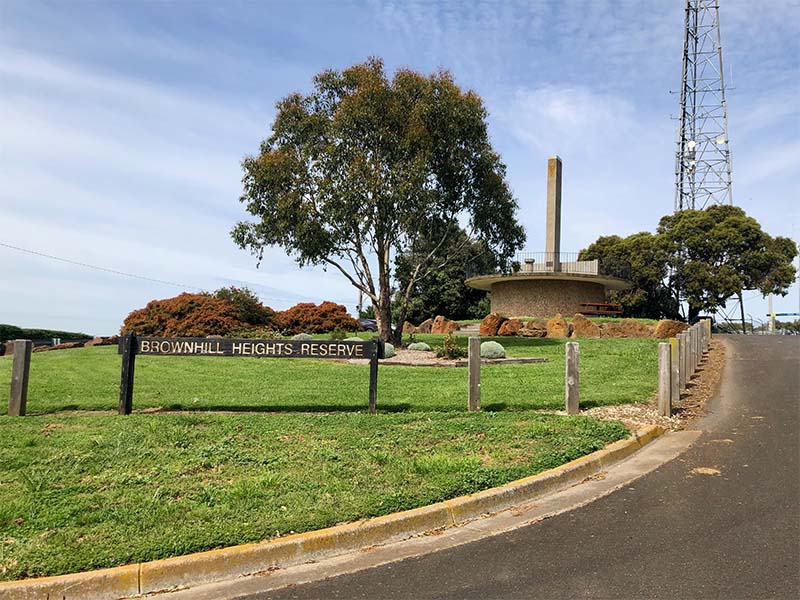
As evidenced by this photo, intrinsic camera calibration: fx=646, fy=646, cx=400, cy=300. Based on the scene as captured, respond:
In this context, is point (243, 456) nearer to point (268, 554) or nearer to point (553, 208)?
point (268, 554)

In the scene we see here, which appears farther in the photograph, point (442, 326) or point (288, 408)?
point (442, 326)

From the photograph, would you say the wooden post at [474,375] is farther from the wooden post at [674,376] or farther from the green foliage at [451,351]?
the green foliage at [451,351]

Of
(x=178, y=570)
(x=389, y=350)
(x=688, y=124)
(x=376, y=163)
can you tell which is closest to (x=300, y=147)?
(x=376, y=163)

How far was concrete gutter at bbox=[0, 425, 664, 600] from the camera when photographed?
4.23 meters

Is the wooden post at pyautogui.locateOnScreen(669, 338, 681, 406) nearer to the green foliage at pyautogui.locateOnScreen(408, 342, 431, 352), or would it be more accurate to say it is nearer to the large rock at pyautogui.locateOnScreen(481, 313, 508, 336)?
the green foliage at pyautogui.locateOnScreen(408, 342, 431, 352)

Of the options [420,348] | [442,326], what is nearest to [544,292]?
[442,326]

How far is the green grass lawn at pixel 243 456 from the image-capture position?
4.95 meters

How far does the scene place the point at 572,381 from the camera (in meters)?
9.48

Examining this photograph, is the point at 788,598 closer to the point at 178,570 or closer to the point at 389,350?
the point at 178,570

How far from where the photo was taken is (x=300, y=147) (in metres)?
22.6

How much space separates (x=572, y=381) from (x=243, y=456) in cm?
497

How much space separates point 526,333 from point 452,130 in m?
12.6

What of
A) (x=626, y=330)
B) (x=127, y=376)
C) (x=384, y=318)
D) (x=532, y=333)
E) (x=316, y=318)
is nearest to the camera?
(x=127, y=376)

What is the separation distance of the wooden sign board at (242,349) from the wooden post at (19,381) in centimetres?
136
